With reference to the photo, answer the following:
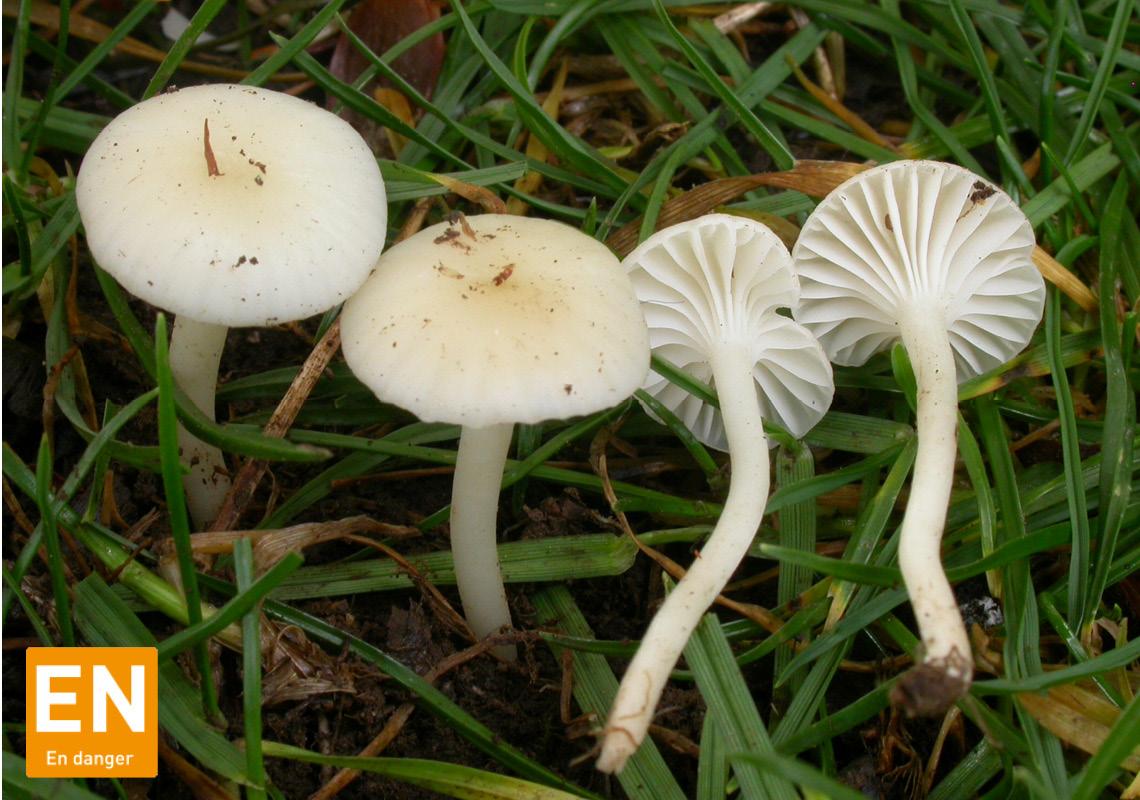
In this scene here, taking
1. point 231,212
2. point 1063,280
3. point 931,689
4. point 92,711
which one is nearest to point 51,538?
point 92,711

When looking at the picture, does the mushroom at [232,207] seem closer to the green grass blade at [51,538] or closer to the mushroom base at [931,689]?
the green grass blade at [51,538]

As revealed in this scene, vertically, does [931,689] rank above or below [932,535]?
below

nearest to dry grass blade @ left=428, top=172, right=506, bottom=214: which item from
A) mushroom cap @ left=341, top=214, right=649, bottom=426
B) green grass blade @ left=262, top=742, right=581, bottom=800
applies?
mushroom cap @ left=341, top=214, right=649, bottom=426

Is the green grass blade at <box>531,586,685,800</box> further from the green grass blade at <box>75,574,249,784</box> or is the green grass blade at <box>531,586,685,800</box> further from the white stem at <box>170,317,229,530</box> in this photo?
the white stem at <box>170,317,229,530</box>

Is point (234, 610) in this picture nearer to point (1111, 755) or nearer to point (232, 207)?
point (232, 207)

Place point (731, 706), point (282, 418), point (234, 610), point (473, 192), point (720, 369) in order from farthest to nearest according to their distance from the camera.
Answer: point (473, 192), point (282, 418), point (720, 369), point (731, 706), point (234, 610)

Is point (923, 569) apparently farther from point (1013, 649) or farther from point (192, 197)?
point (192, 197)
